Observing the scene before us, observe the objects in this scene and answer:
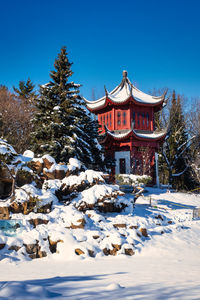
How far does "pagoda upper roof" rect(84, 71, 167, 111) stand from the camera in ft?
71.1

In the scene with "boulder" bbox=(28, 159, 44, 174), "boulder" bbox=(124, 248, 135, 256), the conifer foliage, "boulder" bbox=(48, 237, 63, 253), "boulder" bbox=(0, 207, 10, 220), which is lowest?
"boulder" bbox=(124, 248, 135, 256)

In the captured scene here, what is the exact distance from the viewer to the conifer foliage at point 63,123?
13.0 meters

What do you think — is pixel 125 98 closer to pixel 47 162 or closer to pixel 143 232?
pixel 47 162

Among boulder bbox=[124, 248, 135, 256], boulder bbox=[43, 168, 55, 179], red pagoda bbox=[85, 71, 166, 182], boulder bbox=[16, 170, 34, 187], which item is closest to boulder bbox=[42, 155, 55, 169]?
boulder bbox=[43, 168, 55, 179]

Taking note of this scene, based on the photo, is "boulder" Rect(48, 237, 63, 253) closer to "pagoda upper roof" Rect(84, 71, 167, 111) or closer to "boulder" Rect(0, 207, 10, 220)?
"boulder" Rect(0, 207, 10, 220)

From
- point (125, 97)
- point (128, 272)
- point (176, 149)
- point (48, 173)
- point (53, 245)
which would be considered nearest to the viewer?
point (128, 272)

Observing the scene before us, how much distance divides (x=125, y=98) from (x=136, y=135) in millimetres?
3825

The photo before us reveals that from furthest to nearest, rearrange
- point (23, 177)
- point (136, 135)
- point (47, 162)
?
point (136, 135), point (47, 162), point (23, 177)

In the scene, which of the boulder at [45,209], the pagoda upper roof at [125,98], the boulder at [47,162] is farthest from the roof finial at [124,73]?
the boulder at [45,209]

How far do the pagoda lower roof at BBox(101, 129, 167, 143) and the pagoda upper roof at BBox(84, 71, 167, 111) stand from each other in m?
2.59

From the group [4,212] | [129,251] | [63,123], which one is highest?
[63,123]

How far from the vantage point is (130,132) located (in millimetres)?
20297

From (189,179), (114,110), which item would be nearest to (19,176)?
(114,110)

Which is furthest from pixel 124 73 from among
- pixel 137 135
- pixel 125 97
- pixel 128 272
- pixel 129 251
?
pixel 128 272
